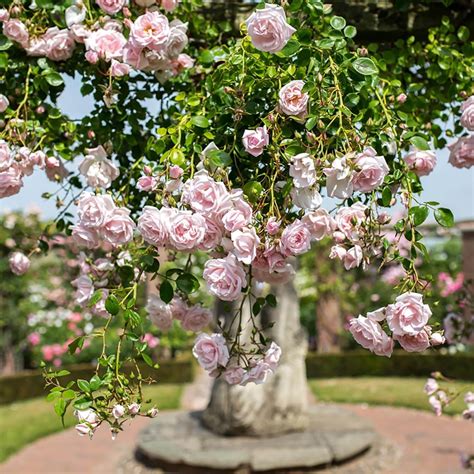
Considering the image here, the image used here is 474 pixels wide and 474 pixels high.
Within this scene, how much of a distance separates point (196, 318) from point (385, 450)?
5243 millimetres

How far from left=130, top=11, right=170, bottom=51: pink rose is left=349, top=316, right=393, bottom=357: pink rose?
100 centimetres

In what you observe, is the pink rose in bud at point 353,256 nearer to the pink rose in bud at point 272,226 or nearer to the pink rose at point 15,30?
the pink rose in bud at point 272,226

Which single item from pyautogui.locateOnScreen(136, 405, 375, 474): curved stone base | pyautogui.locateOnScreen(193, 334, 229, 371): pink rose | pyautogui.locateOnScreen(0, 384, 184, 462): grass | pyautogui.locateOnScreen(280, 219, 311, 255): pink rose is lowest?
pyautogui.locateOnScreen(0, 384, 184, 462): grass

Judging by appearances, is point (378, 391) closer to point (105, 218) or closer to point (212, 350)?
point (212, 350)

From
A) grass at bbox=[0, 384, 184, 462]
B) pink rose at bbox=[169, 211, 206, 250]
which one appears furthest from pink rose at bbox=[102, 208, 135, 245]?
grass at bbox=[0, 384, 184, 462]

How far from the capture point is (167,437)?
6.80m

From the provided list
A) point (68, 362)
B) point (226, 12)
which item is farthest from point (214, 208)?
point (68, 362)

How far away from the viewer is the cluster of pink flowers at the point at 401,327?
1.71m

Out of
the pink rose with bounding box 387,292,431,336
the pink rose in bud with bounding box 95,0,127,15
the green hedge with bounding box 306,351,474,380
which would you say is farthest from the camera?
the green hedge with bounding box 306,351,474,380

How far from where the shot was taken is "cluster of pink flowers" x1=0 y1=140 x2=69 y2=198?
2160 mm

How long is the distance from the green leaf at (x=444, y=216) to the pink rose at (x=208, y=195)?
0.61m

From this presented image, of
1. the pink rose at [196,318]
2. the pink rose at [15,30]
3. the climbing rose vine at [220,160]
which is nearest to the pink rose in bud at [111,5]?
the climbing rose vine at [220,160]

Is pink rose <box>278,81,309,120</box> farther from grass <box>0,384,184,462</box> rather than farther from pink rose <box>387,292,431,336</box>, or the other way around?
grass <box>0,384,184,462</box>

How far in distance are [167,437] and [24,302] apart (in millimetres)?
7132
